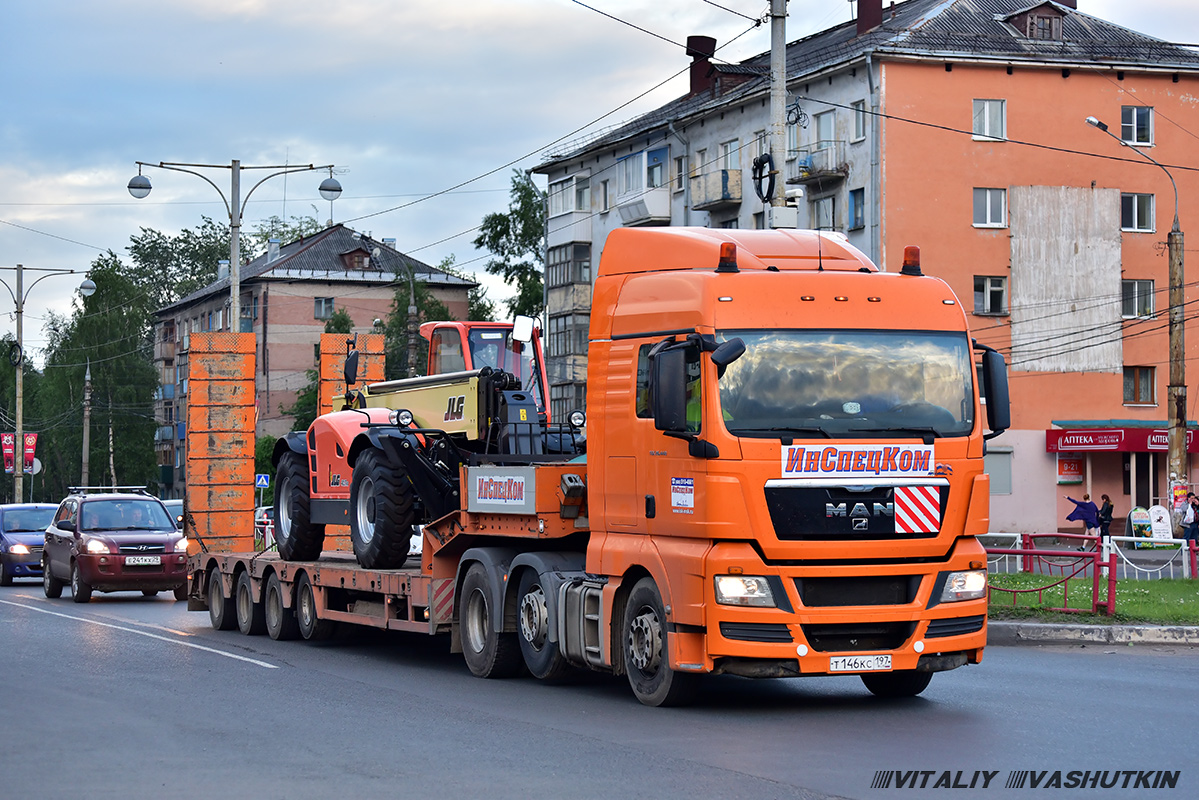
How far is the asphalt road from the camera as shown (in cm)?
844

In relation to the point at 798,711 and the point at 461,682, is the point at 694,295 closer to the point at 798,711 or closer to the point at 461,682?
the point at 798,711

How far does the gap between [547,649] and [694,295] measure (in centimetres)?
341

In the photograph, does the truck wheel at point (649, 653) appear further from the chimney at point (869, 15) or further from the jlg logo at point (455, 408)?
the chimney at point (869, 15)

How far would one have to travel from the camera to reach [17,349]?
57.2m

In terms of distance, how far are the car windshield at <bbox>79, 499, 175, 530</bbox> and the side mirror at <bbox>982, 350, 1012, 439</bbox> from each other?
60.7 feet

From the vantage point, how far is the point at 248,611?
1936 cm

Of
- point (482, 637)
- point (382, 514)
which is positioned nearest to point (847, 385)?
point (482, 637)

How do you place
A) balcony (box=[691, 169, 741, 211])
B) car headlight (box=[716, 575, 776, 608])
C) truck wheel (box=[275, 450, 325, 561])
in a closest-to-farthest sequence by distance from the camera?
car headlight (box=[716, 575, 776, 608])
truck wheel (box=[275, 450, 325, 561])
balcony (box=[691, 169, 741, 211])

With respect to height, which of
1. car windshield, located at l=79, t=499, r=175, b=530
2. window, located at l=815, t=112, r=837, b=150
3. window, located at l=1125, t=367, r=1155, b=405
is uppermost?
window, located at l=815, t=112, r=837, b=150

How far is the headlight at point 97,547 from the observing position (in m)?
26.1

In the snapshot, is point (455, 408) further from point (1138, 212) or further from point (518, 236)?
point (518, 236)

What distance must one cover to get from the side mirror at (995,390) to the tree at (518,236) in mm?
64867

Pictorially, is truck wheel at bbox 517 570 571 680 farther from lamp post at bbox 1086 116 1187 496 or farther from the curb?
lamp post at bbox 1086 116 1187 496

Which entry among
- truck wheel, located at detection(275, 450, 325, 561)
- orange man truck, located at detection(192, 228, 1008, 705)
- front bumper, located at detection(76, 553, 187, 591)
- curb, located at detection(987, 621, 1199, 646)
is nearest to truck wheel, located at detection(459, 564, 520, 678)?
orange man truck, located at detection(192, 228, 1008, 705)
